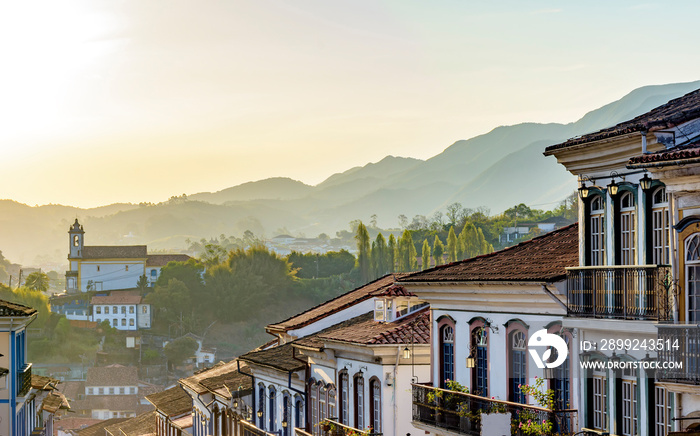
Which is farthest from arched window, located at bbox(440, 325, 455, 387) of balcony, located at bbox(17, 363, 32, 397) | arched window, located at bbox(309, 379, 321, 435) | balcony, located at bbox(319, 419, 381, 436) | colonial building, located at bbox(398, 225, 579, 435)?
balcony, located at bbox(17, 363, 32, 397)

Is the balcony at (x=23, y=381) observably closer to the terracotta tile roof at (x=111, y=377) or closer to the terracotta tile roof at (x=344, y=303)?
the terracotta tile roof at (x=344, y=303)

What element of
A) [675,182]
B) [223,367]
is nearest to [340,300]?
[223,367]

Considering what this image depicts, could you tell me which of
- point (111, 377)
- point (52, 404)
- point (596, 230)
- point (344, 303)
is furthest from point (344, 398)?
point (111, 377)

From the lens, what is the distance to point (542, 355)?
68.5 feet

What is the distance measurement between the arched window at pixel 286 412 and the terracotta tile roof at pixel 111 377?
141169 millimetres

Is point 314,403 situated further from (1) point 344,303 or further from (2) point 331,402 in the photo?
(1) point 344,303

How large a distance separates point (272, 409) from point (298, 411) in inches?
124

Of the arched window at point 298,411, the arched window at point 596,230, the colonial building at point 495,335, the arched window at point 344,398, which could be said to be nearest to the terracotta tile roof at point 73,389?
the arched window at point 298,411

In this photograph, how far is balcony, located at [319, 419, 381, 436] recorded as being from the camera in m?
29.2

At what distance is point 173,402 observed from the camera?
5950cm

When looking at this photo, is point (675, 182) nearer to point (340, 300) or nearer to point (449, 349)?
point (449, 349)

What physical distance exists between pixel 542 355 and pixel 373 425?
9.49m

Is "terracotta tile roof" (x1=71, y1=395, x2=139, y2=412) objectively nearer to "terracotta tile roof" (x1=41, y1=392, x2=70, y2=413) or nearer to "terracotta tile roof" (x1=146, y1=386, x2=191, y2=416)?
"terracotta tile roof" (x1=146, y1=386, x2=191, y2=416)

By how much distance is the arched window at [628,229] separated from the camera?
17.8 meters
